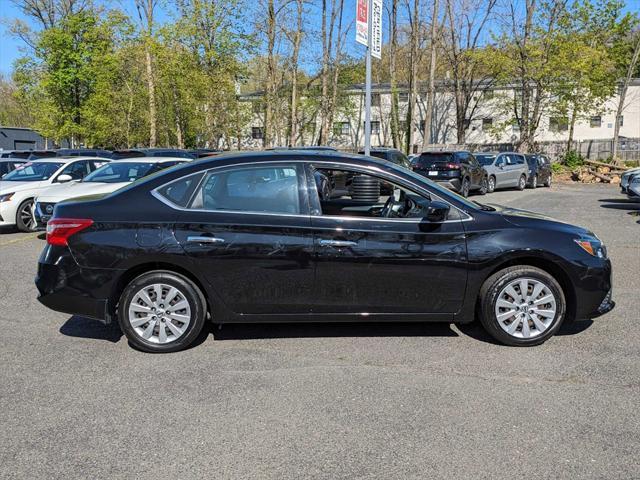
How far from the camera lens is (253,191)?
15.5ft

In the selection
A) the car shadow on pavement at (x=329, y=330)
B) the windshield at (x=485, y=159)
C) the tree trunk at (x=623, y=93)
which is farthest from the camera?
the tree trunk at (x=623, y=93)

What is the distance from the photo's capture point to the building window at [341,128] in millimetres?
52844

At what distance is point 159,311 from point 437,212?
2469mm

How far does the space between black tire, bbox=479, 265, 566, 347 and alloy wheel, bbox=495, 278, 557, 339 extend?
0.09ft

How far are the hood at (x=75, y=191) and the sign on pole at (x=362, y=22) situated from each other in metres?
6.37

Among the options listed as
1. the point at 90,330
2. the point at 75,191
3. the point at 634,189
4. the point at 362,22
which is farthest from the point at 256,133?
the point at 90,330

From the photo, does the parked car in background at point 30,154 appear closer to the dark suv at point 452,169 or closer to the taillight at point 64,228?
the dark suv at point 452,169

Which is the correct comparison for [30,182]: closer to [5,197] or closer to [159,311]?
[5,197]

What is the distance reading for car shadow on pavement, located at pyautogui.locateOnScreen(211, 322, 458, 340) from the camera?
16.8ft

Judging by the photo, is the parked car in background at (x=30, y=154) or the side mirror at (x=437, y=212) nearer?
the side mirror at (x=437, y=212)

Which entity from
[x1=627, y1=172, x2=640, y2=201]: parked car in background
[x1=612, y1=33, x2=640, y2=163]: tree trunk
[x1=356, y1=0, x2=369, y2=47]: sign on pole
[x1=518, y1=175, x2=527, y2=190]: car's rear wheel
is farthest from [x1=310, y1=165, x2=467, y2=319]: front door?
[x1=612, y1=33, x2=640, y2=163]: tree trunk

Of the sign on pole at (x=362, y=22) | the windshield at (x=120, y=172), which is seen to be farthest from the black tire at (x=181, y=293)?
the sign on pole at (x=362, y=22)

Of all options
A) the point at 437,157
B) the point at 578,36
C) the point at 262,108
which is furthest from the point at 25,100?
the point at 578,36

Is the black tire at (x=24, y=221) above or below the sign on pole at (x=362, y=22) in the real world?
below
